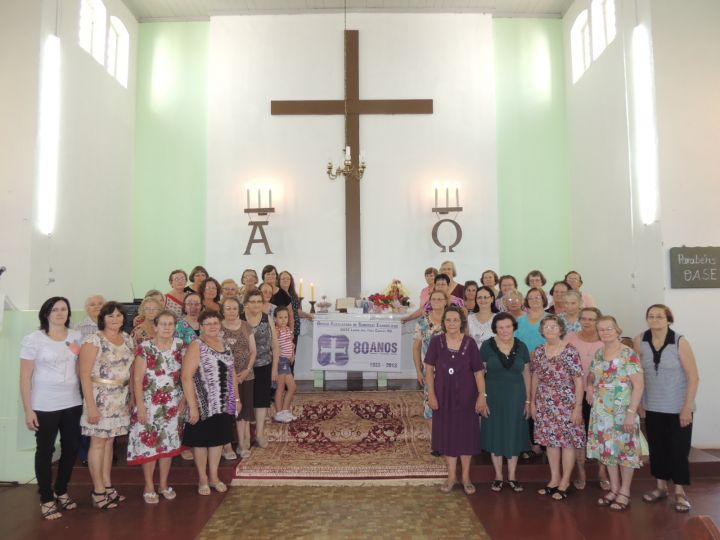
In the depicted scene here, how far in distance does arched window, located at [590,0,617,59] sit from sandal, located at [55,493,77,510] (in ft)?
24.0

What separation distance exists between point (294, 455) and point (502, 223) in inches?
190

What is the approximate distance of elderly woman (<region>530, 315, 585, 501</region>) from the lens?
142 inches

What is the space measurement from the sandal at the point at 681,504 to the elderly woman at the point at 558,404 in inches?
28.2

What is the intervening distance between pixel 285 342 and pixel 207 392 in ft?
3.51

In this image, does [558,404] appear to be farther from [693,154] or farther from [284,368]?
[693,154]

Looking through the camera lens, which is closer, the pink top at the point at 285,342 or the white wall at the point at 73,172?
the pink top at the point at 285,342

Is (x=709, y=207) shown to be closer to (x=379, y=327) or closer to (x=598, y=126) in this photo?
(x=598, y=126)

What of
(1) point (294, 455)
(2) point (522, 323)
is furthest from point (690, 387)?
(1) point (294, 455)

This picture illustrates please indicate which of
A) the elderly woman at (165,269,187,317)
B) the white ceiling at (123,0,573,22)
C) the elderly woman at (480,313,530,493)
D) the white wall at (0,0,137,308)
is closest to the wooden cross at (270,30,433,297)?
the white ceiling at (123,0,573,22)

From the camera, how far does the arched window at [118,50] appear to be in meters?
6.92

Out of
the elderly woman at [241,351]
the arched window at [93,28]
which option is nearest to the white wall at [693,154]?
the elderly woman at [241,351]

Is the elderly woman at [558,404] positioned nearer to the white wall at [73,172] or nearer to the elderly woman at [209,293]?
the elderly woman at [209,293]

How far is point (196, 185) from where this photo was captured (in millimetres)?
7574

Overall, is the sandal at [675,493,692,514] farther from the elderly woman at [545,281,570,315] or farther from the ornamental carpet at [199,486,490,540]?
the elderly woman at [545,281,570,315]
